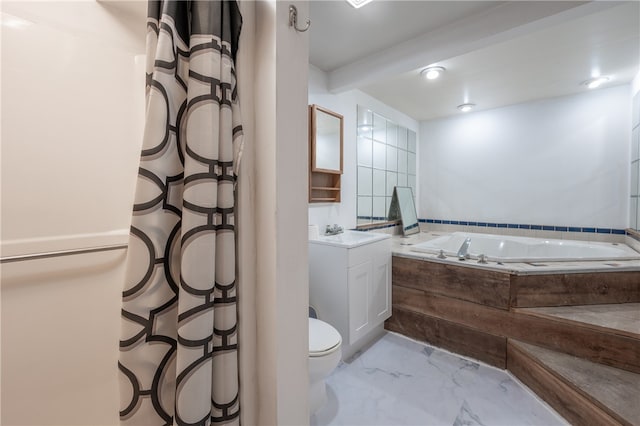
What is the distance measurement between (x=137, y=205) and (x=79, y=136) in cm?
29

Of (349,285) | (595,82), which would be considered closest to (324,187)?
(349,285)

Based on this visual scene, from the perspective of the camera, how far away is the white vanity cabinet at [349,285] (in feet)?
6.46

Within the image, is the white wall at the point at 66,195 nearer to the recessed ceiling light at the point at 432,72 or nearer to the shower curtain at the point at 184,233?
the shower curtain at the point at 184,233

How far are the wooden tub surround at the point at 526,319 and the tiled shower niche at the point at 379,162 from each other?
81cm

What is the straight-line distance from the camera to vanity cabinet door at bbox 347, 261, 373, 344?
6.49 ft

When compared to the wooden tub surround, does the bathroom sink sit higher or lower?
higher

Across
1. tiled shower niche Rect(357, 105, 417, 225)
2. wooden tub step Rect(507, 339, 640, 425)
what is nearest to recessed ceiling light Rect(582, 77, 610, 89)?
tiled shower niche Rect(357, 105, 417, 225)

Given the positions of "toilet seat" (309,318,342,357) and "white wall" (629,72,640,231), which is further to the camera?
"white wall" (629,72,640,231)

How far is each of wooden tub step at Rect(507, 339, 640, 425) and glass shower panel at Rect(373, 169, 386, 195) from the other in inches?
73.7

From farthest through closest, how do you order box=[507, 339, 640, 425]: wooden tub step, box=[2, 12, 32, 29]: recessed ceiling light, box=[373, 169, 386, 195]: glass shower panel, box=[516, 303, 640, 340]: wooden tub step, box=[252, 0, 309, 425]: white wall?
box=[373, 169, 386, 195]: glass shower panel, box=[516, 303, 640, 340]: wooden tub step, box=[507, 339, 640, 425]: wooden tub step, box=[252, 0, 309, 425]: white wall, box=[2, 12, 32, 29]: recessed ceiling light

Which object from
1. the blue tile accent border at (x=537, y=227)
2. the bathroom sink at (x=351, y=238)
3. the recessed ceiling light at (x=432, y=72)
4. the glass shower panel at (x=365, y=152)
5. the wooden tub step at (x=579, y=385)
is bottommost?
the wooden tub step at (x=579, y=385)

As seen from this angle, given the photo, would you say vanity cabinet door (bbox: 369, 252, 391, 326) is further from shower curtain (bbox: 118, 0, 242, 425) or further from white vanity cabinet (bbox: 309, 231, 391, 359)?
shower curtain (bbox: 118, 0, 242, 425)

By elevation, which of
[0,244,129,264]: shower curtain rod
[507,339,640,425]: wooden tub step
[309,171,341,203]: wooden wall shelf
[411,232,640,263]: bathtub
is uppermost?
[309,171,341,203]: wooden wall shelf

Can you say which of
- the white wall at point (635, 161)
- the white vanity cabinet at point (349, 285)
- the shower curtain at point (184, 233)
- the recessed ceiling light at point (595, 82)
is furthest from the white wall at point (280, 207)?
the white wall at point (635, 161)
